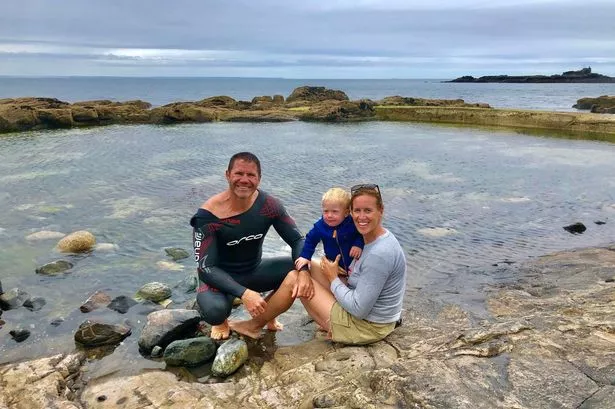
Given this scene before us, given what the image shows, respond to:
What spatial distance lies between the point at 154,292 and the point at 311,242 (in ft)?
12.4

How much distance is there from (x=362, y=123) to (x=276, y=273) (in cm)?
3644

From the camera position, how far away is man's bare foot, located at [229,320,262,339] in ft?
22.4

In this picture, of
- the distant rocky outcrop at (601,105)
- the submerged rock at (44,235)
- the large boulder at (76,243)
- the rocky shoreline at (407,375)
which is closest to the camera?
the rocky shoreline at (407,375)

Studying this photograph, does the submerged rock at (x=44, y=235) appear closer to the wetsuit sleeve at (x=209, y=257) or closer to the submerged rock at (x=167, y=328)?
the submerged rock at (x=167, y=328)

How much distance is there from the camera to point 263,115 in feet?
143

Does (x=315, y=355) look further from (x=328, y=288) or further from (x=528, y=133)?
(x=528, y=133)

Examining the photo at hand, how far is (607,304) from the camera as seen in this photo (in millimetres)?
7125

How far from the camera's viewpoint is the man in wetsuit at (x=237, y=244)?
20.3 ft

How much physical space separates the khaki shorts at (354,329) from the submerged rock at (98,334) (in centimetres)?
319

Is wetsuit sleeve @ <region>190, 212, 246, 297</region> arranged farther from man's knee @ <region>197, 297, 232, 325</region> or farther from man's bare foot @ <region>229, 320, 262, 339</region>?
man's bare foot @ <region>229, 320, 262, 339</region>

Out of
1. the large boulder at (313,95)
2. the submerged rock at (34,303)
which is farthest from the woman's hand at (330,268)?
the large boulder at (313,95)

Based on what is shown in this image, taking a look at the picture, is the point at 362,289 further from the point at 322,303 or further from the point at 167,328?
the point at 167,328

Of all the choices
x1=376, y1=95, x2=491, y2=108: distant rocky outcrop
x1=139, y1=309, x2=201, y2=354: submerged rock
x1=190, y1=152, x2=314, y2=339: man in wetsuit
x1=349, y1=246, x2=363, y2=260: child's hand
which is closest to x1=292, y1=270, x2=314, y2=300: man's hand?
x1=190, y1=152, x2=314, y2=339: man in wetsuit

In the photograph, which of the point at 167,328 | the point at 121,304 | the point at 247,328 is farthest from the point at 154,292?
the point at 247,328
